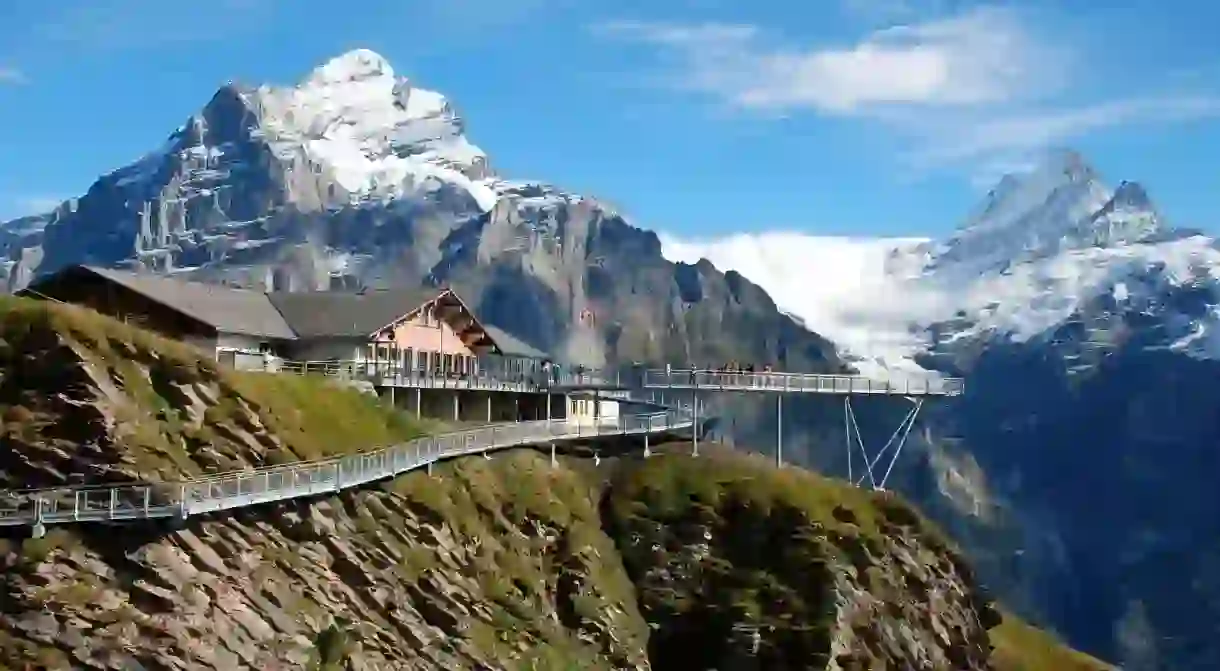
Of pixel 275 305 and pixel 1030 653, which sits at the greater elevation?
pixel 275 305

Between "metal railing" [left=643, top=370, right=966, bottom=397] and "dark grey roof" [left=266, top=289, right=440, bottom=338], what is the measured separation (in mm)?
20304

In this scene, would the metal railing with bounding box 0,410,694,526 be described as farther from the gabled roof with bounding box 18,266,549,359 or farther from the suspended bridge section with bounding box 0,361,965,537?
the gabled roof with bounding box 18,266,549,359

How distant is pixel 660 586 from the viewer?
3917 inches

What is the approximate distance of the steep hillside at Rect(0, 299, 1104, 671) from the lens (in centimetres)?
6788

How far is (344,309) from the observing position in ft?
374

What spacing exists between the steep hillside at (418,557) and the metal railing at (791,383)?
1258 cm

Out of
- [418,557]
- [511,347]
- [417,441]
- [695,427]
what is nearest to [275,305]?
[511,347]

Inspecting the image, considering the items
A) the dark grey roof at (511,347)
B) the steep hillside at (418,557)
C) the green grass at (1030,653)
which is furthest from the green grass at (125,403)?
the green grass at (1030,653)

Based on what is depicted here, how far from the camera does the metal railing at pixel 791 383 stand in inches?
4833

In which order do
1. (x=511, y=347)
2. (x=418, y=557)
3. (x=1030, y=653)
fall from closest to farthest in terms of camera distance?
(x=418, y=557)
(x=1030, y=653)
(x=511, y=347)

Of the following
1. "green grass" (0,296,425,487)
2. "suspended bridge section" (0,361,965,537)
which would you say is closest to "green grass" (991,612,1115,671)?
"suspended bridge section" (0,361,965,537)

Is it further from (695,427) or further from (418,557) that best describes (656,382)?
(418,557)

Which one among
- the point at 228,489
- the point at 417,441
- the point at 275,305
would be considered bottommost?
the point at 228,489

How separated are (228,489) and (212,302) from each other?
33932 millimetres
